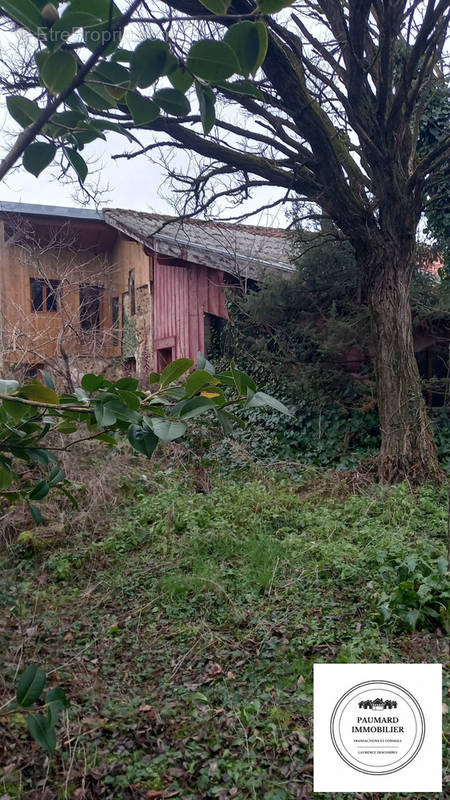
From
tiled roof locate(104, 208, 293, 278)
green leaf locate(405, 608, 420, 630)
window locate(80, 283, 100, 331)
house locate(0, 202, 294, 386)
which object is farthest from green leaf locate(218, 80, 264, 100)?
window locate(80, 283, 100, 331)

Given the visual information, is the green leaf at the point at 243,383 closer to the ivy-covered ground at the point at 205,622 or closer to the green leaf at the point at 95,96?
the green leaf at the point at 95,96

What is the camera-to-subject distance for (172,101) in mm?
1087

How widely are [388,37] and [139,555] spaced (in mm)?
5994

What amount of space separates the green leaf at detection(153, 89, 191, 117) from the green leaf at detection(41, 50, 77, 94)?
0.18m

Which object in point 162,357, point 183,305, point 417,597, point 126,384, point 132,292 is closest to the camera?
point 126,384

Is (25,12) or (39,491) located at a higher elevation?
(25,12)

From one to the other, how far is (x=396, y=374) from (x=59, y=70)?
6705 millimetres

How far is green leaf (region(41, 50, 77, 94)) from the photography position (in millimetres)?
931

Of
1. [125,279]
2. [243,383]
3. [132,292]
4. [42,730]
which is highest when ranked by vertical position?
[125,279]

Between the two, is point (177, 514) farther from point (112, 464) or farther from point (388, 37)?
point (388, 37)

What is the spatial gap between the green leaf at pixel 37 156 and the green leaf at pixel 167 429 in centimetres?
52

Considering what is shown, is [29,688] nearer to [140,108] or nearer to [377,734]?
[140,108]

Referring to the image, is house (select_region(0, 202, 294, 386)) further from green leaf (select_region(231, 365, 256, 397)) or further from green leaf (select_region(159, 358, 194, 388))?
green leaf (select_region(231, 365, 256, 397))

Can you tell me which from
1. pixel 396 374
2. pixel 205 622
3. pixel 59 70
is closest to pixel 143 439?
pixel 59 70
